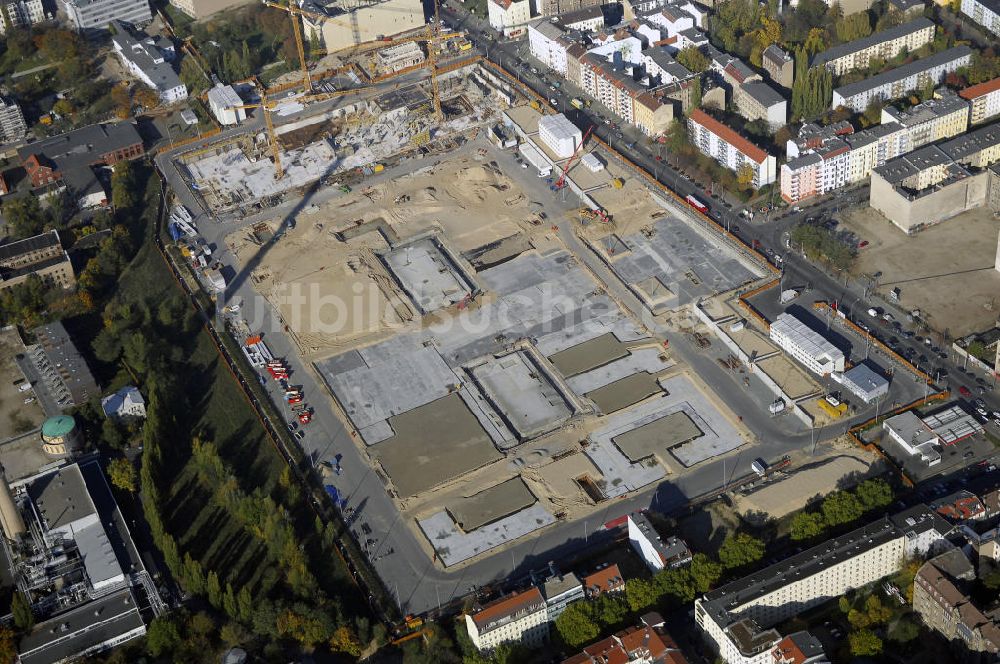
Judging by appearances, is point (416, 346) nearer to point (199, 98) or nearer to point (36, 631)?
point (36, 631)

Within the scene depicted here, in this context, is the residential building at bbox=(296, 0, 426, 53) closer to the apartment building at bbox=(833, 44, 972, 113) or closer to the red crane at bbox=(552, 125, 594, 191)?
the red crane at bbox=(552, 125, 594, 191)

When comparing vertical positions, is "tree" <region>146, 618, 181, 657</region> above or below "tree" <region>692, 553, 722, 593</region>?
below

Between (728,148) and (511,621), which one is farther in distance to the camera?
(728,148)

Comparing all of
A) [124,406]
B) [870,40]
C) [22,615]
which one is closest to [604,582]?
[22,615]

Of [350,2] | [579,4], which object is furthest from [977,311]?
[350,2]

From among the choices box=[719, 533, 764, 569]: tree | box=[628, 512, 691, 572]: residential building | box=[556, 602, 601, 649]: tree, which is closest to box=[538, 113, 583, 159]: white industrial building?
box=[628, 512, 691, 572]: residential building

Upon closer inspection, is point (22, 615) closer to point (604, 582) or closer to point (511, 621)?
point (511, 621)
